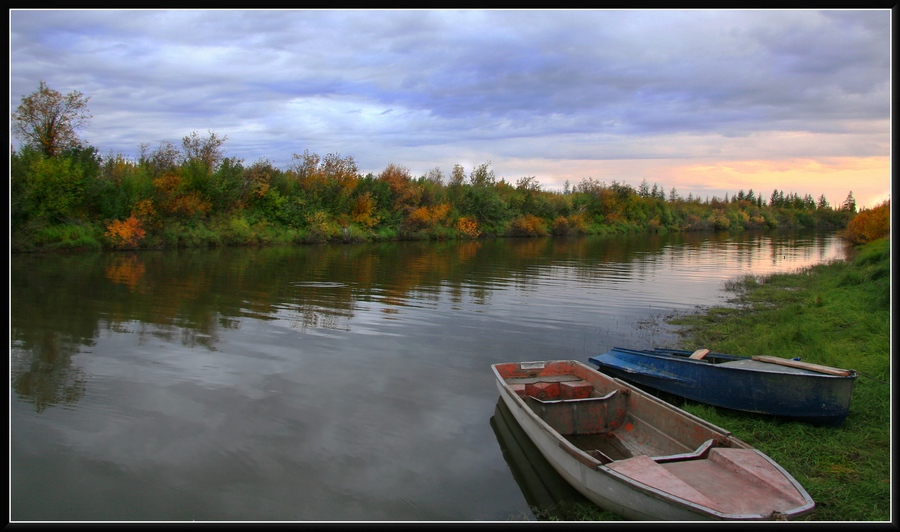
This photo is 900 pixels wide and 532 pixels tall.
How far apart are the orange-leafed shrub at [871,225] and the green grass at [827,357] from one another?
581 inches

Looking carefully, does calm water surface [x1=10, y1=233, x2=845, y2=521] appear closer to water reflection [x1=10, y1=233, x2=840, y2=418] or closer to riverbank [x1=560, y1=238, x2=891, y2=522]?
water reflection [x1=10, y1=233, x2=840, y2=418]

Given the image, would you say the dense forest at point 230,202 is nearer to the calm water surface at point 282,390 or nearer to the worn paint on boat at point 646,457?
the calm water surface at point 282,390

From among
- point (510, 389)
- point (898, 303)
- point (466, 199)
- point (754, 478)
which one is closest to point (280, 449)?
point (510, 389)

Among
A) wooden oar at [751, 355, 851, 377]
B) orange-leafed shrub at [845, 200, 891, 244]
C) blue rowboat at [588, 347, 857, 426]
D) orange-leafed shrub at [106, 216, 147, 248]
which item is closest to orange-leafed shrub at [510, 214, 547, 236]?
orange-leafed shrub at [845, 200, 891, 244]

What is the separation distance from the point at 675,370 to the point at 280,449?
637 centimetres

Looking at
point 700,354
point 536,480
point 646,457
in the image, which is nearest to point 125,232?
point 700,354

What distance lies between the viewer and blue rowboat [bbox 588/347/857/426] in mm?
8180

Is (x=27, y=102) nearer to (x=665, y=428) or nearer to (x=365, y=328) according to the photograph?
(x=365, y=328)

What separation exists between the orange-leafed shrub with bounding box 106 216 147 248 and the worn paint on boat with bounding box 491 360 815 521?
1455 inches

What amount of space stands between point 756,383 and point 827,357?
3.71m

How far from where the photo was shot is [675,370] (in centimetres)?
984

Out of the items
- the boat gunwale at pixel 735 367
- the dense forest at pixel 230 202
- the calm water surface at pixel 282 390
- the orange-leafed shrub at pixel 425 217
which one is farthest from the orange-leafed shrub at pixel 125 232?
the boat gunwale at pixel 735 367

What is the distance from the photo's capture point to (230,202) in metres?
50.2
